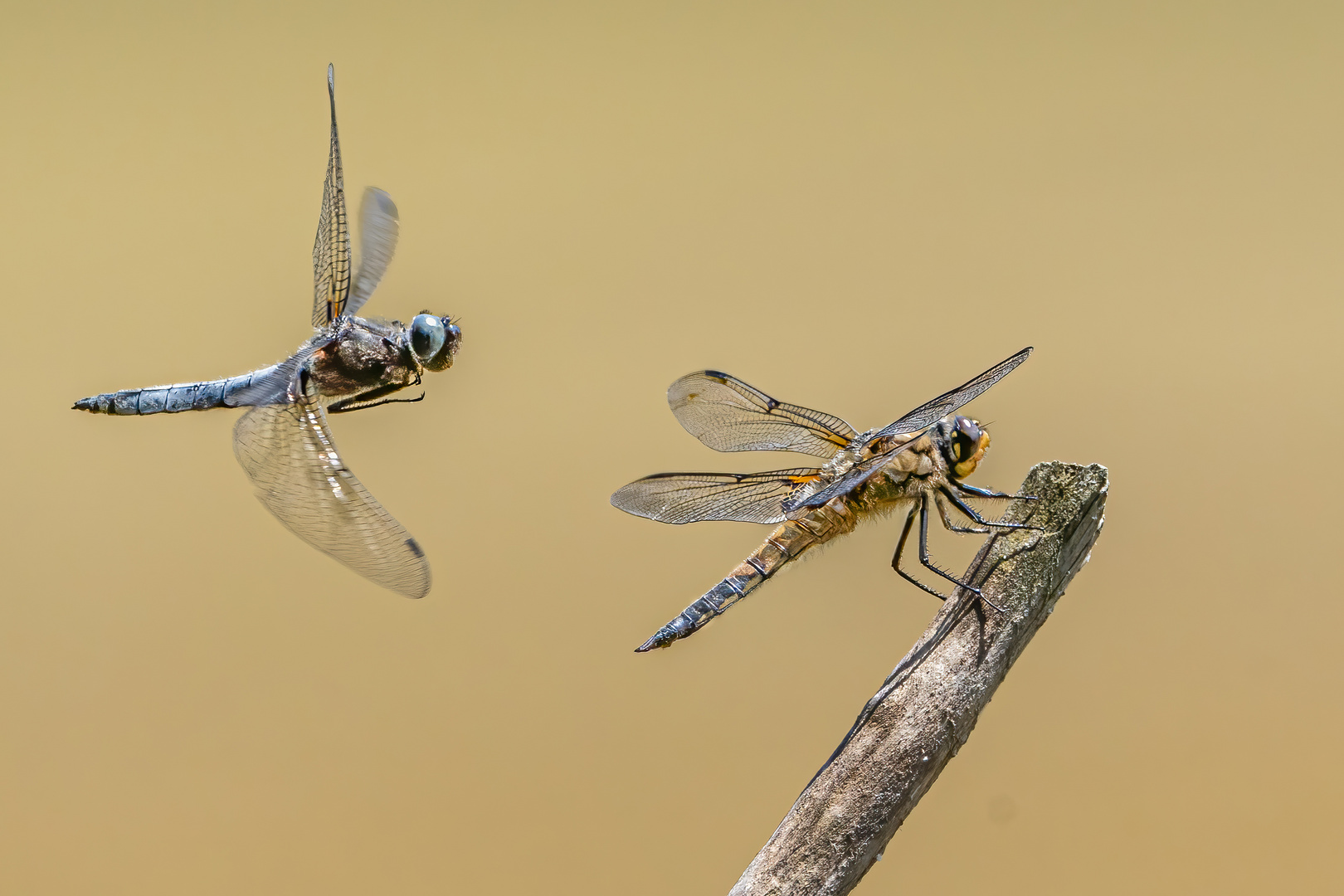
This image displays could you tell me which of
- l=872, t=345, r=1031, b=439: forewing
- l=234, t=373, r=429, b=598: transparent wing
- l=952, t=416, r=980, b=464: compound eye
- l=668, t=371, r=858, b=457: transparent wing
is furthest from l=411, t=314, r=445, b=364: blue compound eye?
l=952, t=416, r=980, b=464: compound eye

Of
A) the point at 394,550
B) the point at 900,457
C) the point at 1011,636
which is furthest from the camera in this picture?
the point at 900,457

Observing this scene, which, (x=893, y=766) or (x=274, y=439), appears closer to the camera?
(x=893, y=766)

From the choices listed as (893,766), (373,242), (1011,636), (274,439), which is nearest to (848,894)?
(893,766)

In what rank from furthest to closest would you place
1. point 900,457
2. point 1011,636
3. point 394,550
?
point 900,457 → point 1011,636 → point 394,550

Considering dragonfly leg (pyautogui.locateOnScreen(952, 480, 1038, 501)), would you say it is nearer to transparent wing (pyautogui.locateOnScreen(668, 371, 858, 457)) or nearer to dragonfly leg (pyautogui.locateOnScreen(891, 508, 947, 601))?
dragonfly leg (pyautogui.locateOnScreen(891, 508, 947, 601))

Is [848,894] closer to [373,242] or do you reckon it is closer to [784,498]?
→ [784,498]
